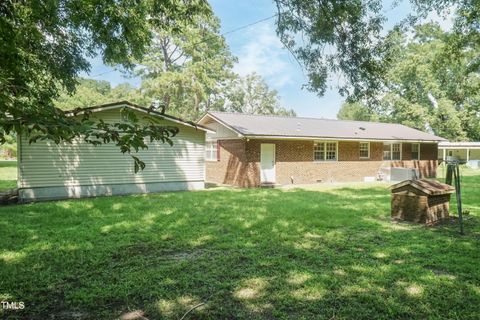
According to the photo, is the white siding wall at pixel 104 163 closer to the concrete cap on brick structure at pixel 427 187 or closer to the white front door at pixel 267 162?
the white front door at pixel 267 162

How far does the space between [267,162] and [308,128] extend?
4047mm

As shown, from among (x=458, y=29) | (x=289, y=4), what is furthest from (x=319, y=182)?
(x=289, y=4)

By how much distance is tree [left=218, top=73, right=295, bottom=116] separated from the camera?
54.4m

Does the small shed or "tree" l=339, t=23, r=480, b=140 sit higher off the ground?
"tree" l=339, t=23, r=480, b=140

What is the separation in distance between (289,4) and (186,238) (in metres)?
5.00

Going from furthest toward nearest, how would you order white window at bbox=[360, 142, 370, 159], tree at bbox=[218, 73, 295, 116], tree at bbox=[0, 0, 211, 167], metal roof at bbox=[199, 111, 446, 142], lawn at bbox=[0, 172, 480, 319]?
tree at bbox=[218, 73, 295, 116]
white window at bbox=[360, 142, 370, 159]
metal roof at bbox=[199, 111, 446, 142]
lawn at bbox=[0, 172, 480, 319]
tree at bbox=[0, 0, 211, 167]

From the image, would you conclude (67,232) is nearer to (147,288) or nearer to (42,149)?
(147,288)

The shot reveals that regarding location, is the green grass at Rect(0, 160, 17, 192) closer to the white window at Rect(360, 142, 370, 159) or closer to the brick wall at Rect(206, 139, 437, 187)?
the brick wall at Rect(206, 139, 437, 187)

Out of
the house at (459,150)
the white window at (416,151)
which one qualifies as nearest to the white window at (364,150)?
the white window at (416,151)

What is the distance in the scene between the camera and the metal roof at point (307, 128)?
1723 cm

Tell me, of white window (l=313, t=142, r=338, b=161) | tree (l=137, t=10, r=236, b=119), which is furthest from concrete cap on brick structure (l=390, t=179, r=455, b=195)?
tree (l=137, t=10, r=236, b=119)

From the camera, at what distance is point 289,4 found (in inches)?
266

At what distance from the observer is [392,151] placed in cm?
2241

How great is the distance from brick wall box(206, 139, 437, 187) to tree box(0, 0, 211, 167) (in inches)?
297
